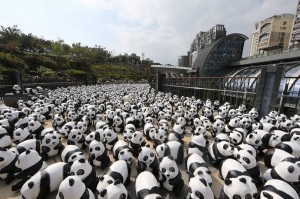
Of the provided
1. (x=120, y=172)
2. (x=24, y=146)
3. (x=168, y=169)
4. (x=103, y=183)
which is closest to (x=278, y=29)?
(x=168, y=169)

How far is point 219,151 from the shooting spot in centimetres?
435

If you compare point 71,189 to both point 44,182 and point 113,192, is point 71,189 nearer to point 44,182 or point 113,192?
point 113,192

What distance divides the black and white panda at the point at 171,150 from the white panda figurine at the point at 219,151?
82 centimetres

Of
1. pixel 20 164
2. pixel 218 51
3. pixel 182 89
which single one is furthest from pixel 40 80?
pixel 218 51

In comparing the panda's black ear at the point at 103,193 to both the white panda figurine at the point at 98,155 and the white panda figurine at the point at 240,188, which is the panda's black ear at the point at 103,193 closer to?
the white panda figurine at the point at 98,155

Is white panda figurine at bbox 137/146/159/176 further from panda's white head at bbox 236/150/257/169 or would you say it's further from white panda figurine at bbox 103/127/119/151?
panda's white head at bbox 236/150/257/169

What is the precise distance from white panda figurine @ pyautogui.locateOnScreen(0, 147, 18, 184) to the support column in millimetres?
9773

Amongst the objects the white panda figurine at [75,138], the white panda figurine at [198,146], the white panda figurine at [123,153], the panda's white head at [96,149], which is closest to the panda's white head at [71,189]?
the white panda figurine at [123,153]

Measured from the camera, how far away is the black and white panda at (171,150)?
170 inches

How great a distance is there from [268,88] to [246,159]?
6.01 m

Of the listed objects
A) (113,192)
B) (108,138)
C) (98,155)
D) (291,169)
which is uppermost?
(291,169)

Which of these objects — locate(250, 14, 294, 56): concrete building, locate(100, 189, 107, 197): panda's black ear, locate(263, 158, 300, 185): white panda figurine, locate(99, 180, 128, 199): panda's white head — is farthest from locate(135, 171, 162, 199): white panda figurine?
locate(250, 14, 294, 56): concrete building

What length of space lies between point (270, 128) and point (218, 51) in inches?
1065

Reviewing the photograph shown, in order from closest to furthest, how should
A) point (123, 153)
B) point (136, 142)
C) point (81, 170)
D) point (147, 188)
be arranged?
1. point (147, 188)
2. point (81, 170)
3. point (123, 153)
4. point (136, 142)
